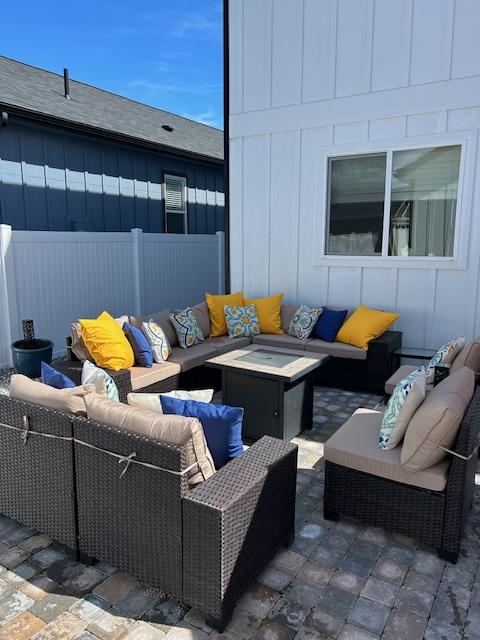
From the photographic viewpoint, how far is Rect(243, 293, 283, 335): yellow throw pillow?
19.3 feet

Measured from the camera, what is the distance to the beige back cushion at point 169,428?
2137mm

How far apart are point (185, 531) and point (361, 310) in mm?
3918

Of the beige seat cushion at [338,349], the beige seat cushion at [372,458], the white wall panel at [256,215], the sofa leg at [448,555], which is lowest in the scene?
the sofa leg at [448,555]

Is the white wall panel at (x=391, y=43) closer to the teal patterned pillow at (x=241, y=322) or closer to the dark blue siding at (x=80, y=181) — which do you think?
the teal patterned pillow at (x=241, y=322)

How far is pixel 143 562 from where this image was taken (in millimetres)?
2223

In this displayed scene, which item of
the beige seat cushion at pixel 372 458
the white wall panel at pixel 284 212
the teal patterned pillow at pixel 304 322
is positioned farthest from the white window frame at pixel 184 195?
the beige seat cushion at pixel 372 458

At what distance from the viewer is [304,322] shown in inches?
221

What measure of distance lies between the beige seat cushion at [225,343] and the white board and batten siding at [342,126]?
1156 millimetres

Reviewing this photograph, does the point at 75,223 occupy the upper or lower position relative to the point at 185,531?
upper

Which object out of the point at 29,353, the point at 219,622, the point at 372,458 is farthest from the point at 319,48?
the point at 219,622

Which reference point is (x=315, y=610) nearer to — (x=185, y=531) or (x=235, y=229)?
(x=185, y=531)

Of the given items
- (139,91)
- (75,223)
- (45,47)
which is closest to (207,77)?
(139,91)

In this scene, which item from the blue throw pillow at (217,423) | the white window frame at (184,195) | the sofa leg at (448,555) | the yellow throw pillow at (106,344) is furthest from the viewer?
the white window frame at (184,195)

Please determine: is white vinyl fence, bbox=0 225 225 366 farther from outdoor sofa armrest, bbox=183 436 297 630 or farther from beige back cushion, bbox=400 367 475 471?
beige back cushion, bbox=400 367 475 471
